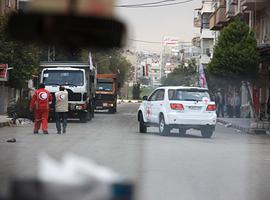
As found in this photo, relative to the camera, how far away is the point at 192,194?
924cm

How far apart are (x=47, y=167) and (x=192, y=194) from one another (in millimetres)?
6248

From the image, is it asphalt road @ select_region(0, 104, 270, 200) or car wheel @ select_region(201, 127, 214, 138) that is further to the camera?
car wheel @ select_region(201, 127, 214, 138)

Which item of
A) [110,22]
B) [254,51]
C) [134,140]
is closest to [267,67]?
[254,51]

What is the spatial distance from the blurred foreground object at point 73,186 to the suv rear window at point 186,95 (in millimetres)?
17869

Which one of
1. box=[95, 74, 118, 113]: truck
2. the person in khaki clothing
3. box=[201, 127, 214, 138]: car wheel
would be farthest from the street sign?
box=[95, 74, 118, 113]: truck

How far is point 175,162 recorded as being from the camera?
43.6ft

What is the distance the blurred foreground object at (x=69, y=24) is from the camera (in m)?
3.30

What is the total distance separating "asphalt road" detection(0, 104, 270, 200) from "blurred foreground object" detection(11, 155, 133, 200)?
1751 mm

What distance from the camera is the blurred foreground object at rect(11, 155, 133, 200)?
2.94 metres

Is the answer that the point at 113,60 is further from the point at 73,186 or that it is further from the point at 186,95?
the point at 186,95

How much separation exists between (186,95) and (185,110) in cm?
59

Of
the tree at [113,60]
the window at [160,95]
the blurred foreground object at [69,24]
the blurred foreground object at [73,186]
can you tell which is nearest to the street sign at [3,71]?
the tree at [113,60]

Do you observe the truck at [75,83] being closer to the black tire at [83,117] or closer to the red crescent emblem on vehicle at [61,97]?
the black tire at [83,117]

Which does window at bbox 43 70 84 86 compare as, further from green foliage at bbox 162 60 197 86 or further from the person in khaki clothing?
green foliage at bbox 162 60 197 86
